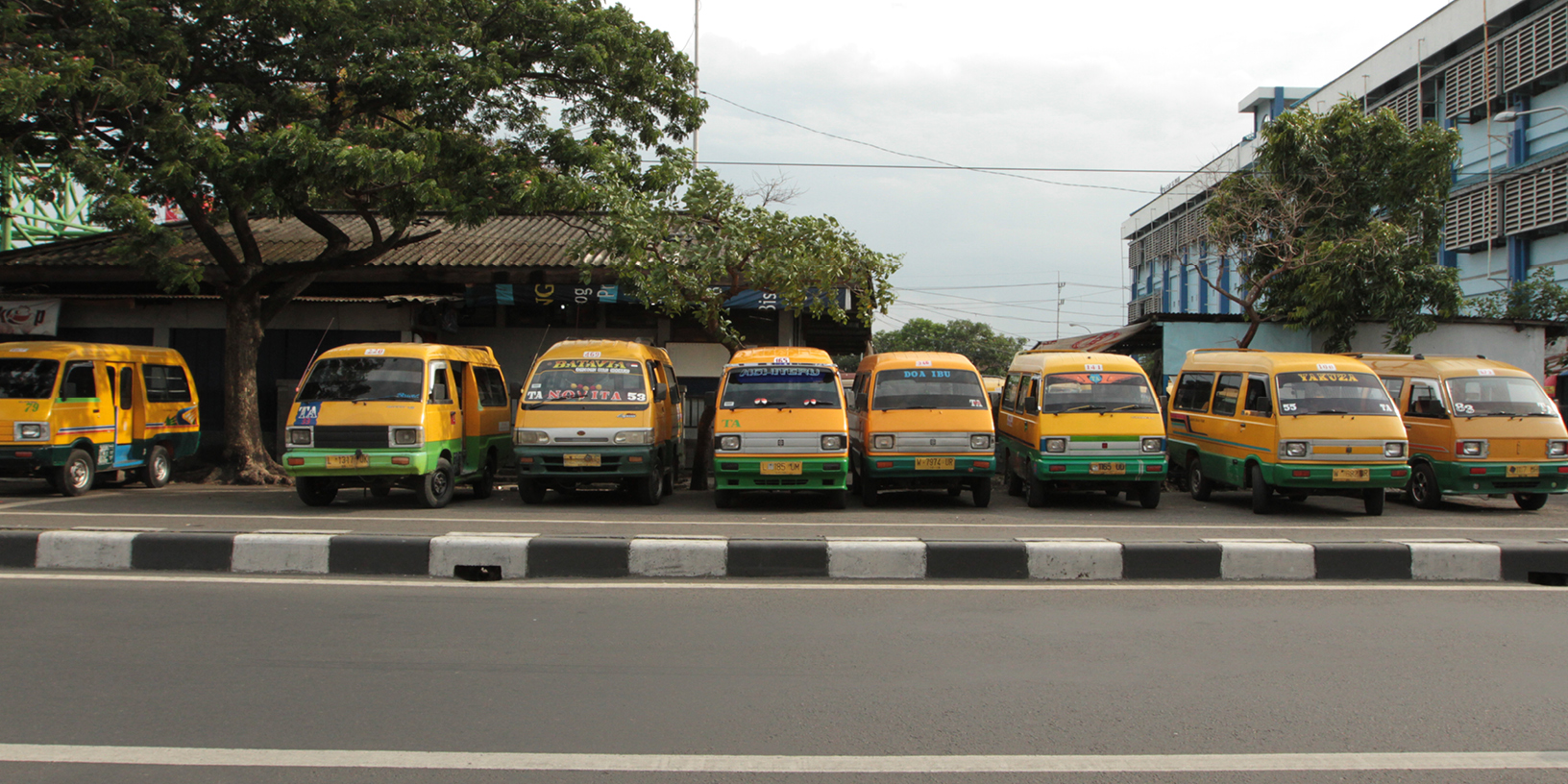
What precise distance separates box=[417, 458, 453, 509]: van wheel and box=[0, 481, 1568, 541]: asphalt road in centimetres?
16

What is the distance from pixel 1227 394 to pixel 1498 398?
3287 millimetres

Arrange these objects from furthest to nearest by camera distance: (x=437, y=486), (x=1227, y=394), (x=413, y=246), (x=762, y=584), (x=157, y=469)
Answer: (x=413, y=246), (x=157, y=469), (x=1227, y=394), (x=437, y=486), (x=762, y=584)

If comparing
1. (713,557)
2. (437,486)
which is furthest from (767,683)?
(437,486)

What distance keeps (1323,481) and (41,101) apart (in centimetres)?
1625

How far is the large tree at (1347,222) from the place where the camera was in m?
17.4

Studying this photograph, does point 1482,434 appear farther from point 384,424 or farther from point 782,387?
point 384,424

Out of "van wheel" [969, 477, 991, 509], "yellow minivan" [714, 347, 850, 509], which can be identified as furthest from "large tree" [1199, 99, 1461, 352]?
"yellow minivan" [714, 347, 850, 509]

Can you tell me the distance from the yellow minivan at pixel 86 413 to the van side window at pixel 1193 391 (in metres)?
14.9

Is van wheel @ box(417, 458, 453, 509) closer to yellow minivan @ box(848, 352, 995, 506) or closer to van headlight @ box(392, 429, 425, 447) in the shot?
van headlight @ box(392, 429, 425, 447)

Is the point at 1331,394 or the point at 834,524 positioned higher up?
the point at 1331,394

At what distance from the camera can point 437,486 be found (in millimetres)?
11828

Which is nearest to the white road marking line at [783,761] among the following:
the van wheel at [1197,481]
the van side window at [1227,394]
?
the van side window at [1227,394]

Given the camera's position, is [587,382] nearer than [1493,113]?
Yes

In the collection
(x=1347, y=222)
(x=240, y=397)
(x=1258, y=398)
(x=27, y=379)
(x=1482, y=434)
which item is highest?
(x=1347, y=222)
